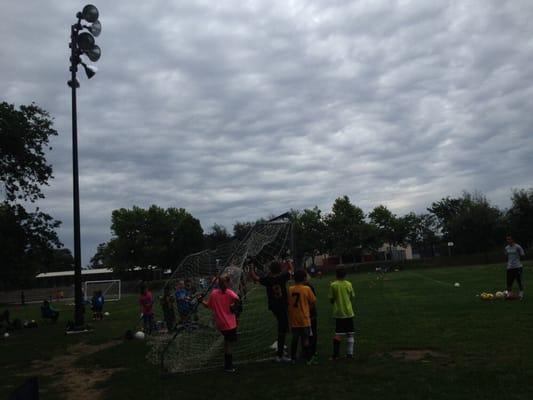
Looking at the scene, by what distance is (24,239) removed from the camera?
66.4 ft

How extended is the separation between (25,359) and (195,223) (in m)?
73.8

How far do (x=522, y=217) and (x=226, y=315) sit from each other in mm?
60978

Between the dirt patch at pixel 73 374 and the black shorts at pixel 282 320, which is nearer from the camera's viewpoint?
the dirt patch at pixel 73 374

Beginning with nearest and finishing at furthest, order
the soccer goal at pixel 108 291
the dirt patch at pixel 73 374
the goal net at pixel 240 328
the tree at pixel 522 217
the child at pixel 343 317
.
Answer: the dirt patch at pixel 73 374, the child at pixel 343 317, the goal net at pixel 240 328, the soccer goal at pixel 108 291, the tree at pixel 522 217

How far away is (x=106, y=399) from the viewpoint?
768 cm

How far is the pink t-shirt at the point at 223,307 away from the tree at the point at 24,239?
531 inches

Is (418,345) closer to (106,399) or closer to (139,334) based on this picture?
(106,399)

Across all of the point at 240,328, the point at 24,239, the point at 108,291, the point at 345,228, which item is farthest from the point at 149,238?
the point at 240,328

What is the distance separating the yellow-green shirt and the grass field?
31.4 inches

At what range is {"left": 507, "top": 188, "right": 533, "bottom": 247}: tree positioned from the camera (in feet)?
200

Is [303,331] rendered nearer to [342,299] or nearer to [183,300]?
[342,299]

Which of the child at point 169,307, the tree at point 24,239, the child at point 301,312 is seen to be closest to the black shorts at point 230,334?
the child at point 301,312

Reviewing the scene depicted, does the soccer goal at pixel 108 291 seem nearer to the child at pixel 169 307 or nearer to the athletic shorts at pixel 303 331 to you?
Result: the child at pixel 169 307

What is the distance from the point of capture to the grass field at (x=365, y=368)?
270 inches
